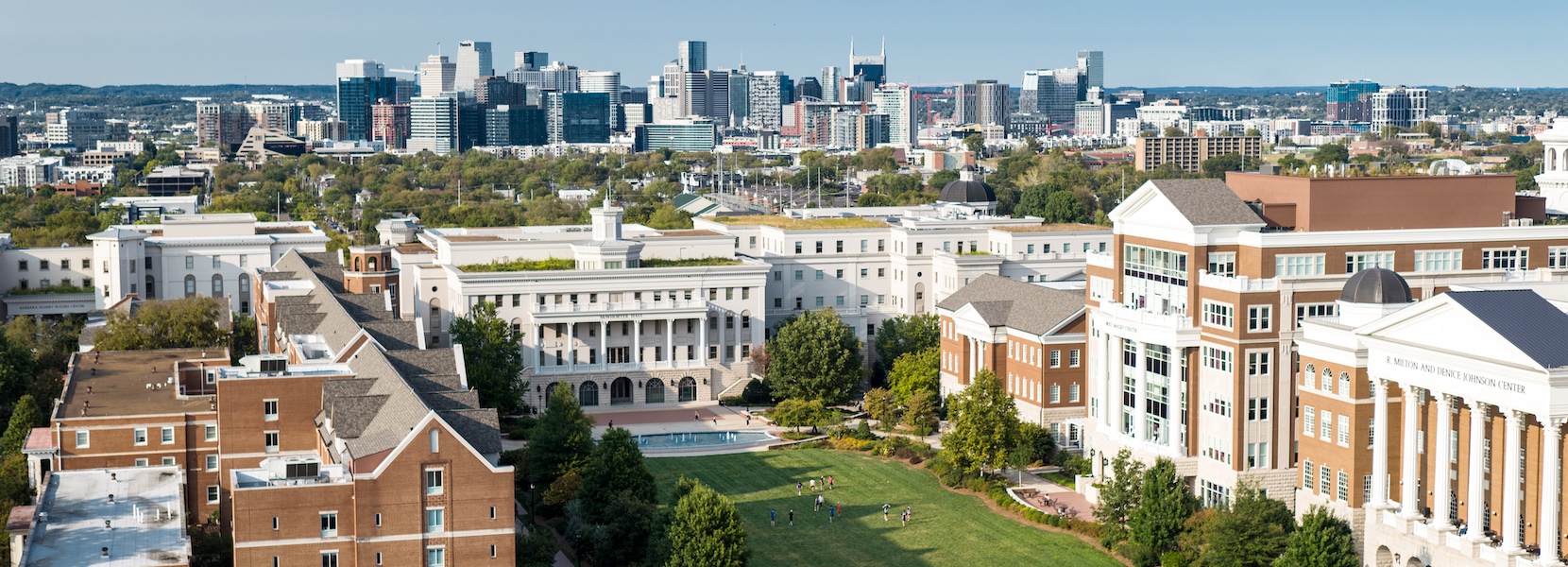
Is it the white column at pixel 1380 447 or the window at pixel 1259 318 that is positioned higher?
A: the window at pixel 1259 318

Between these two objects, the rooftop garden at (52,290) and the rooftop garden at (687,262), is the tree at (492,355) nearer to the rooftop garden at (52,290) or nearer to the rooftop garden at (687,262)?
the rooftop garden at (687,262)

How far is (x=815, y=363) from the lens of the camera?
105 m

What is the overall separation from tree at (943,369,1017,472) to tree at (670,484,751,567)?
20.7 meters

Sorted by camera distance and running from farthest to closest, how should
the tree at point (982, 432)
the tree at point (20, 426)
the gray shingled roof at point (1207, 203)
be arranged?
the tree at point (982, 432), the tree at point (20, 426), the gray shingled roof at point (1207, 203)

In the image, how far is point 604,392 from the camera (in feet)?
361

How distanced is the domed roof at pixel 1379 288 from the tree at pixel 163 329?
6561cm

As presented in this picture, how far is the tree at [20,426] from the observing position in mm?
82562

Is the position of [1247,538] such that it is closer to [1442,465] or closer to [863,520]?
[1442,465]

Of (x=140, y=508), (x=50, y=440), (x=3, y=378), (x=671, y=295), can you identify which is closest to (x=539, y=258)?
(x=671, y=295)

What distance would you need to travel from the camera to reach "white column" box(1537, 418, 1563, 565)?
58.1 metres

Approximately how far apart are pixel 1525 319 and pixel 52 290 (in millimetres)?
109332

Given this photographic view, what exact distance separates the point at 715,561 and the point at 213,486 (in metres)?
22.8

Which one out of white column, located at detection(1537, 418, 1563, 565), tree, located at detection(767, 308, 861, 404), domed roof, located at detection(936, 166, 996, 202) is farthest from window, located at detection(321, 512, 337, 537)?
domed roof, located at detection(936, 166, 996, 202)

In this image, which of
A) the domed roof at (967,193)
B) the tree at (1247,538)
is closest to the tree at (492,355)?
the tree at (1247,538)
